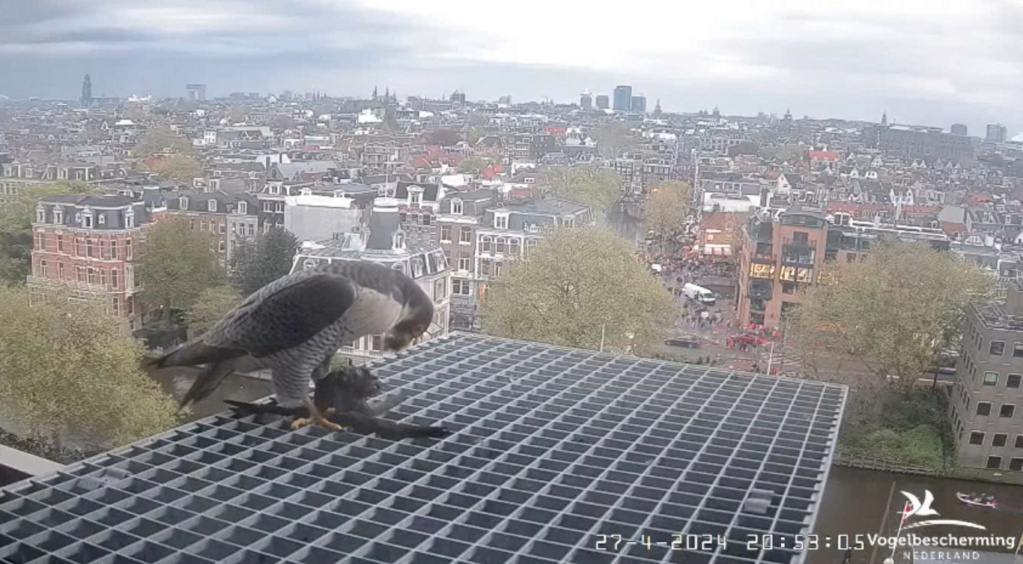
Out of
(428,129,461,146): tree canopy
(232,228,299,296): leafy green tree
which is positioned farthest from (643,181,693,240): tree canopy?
(232,228,299,296): leafy green tree

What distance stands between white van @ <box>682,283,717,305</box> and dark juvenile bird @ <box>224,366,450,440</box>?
25.1 feet

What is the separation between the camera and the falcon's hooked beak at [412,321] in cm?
293

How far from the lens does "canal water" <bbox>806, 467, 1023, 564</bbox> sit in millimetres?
5707

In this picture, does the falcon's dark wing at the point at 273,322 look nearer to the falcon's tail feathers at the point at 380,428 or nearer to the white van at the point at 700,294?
the falcon's tail feathers at the point at 380,428

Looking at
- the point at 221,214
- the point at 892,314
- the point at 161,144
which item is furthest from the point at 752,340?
the point at 161,144

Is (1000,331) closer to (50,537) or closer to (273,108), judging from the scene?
(50,537)

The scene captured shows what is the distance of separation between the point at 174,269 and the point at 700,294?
18.1 feet

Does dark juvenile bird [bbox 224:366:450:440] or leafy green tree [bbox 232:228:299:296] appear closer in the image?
dark juvenile bird [bbox 224:366:450:440]

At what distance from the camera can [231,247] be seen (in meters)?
9.79

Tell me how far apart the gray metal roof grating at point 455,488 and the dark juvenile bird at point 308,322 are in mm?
268

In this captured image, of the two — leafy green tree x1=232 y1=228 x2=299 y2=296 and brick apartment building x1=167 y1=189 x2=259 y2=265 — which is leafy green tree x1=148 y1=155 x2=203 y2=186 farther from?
leafy green tree x1=232 y1=228 x2=299 y2=296

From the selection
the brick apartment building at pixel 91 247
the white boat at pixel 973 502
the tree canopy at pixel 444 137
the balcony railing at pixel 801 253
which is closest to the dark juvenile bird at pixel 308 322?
the white boat at pixel 973 502

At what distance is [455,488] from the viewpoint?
9.15 ft

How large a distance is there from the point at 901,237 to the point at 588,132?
42.4 ft
